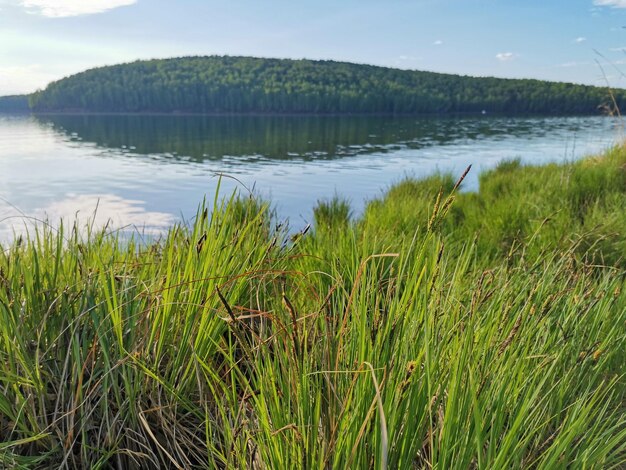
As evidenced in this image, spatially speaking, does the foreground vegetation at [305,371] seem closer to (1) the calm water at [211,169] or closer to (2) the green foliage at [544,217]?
(2) the green foliage at [544,217]

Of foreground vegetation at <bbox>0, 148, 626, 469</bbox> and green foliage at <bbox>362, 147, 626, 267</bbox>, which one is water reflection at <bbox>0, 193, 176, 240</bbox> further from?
foreground vegetation at <bbox>0, 148, 626, 469</bbox>

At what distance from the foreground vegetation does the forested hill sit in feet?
279

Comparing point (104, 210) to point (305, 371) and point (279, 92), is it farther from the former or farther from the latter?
point (279, 92)

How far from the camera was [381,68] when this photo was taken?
110500 millimetres

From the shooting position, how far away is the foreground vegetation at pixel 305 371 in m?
1.16

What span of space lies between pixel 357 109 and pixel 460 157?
60.4m

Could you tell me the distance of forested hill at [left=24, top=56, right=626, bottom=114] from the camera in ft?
279

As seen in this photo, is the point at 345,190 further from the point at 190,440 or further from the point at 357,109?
the point at 357,109

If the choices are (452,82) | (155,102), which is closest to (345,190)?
(155,102)

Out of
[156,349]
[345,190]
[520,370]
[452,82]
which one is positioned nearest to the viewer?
[520,370]

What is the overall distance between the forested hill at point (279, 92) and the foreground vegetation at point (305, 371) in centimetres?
8489

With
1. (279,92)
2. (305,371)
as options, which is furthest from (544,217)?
(279,92)

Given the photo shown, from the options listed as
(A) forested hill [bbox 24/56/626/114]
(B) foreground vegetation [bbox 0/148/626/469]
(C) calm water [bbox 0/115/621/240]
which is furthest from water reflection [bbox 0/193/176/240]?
(A) forested hill [bbox 24/56/626/114]

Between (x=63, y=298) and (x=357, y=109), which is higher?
(x=357, y=109)
